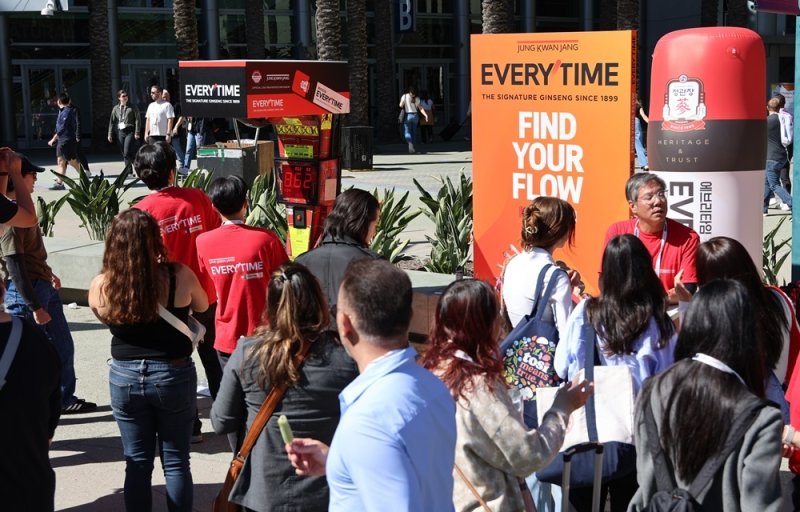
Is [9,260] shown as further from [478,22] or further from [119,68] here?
[478,22]

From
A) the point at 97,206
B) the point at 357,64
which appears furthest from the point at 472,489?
the point at 357,64

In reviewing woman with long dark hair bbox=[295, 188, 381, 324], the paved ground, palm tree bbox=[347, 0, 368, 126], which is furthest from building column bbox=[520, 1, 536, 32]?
woman with long dark hair bbox=[295, 188, 381, 324]

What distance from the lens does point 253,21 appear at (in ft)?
105

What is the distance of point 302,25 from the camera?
114ft

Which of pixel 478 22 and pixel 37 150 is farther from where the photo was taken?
pixel 478 22

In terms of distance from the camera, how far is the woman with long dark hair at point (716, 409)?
2.93 meters

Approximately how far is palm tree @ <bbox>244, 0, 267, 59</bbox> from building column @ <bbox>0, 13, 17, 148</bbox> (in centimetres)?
698

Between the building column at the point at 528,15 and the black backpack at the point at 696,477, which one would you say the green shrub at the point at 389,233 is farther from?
the building column at the point at 528,15

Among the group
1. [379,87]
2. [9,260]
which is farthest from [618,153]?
[379,87]

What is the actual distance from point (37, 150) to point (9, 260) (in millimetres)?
26708

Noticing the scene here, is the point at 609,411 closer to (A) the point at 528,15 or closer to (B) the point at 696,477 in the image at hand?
(B) the point at 696,477

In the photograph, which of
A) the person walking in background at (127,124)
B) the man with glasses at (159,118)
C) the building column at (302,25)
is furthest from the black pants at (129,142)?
the building column at (302,25)

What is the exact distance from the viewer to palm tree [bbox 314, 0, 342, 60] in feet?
75.2

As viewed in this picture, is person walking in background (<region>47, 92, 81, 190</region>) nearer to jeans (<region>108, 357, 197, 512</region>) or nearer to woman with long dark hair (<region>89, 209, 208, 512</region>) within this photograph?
woman with long dark hair (<region>89, 209, 208, 512</region>)
